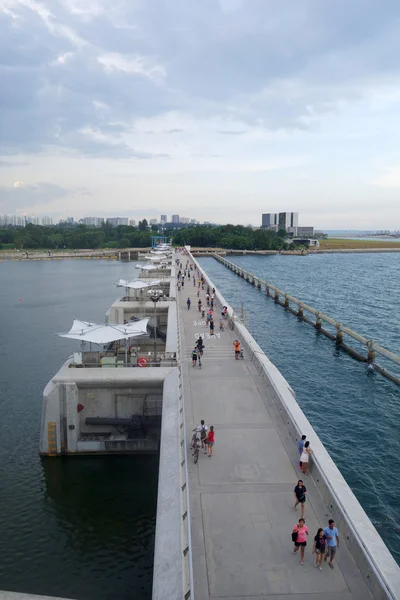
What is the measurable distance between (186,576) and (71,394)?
12.7m

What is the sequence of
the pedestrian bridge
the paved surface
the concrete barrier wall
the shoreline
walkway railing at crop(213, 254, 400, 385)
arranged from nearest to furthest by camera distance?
the concrete barrier wall, the pedestrian bridge, the paved surface, walkway railing at crop(213, 254, 400, 385), the shoreline

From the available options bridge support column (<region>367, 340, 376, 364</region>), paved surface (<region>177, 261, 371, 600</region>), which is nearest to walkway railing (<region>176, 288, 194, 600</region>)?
paved surface (<region>177, 261, 371, 600</region>)

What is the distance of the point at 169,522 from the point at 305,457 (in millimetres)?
4832

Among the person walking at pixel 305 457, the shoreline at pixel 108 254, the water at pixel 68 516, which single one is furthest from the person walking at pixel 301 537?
the shoreline at pixel 108 254

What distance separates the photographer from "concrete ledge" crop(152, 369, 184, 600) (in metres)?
9.55

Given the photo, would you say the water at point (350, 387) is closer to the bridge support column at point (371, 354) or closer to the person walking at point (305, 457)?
the bridge support column at point (371, 354)

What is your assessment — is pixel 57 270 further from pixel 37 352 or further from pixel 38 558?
pixel 38 558

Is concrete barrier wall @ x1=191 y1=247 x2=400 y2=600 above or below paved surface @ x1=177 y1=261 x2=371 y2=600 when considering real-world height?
above

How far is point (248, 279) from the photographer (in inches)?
3856

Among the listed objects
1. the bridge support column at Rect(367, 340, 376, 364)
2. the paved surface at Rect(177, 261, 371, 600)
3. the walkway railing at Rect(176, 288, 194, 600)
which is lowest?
the bridge support column at Rect(367, 340, 376, 364)

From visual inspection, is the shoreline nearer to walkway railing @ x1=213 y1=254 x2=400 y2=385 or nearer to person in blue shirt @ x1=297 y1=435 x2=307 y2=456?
walkway railing @ x1=213 y1=254 x2=400 y2=385

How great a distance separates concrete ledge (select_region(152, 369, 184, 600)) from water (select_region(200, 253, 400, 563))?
8226mm

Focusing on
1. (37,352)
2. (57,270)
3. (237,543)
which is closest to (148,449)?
(237,543)

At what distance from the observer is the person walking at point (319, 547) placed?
1051cm
